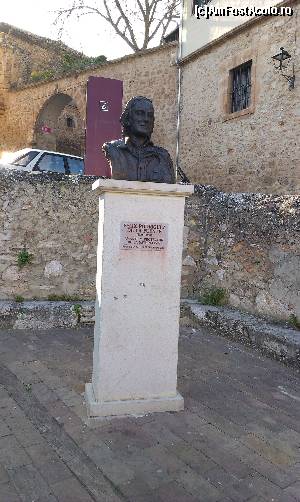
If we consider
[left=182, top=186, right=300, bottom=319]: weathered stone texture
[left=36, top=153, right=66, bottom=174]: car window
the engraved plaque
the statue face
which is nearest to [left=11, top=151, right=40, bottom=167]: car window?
[left=36, top=153, right=66, bottom=174]: car window

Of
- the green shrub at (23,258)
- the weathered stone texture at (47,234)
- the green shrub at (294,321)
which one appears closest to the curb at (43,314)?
the weathered stone texture at (47,234)

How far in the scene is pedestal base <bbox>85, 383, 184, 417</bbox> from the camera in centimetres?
277

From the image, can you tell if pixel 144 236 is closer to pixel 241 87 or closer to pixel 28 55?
pixel 241 87

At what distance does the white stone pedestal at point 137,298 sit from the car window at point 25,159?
18.0 feet

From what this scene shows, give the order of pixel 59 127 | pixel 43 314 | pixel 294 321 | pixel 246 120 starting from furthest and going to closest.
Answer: pixel 59 127, pixel 246 120, pixel 43 314, pixel 294 321

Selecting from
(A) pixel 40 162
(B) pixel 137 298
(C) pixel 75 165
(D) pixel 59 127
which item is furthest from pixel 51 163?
(D) pixel 59 127

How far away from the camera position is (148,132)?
2.95 m

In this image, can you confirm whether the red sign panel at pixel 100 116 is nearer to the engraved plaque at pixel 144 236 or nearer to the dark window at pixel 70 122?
the dark window at pixel 70 122

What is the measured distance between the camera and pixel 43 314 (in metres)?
4.89

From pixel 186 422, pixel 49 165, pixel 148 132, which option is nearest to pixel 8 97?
pixel 49 165

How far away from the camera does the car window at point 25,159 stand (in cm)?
772

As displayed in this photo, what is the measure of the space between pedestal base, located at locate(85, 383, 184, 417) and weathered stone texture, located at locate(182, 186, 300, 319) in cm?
202

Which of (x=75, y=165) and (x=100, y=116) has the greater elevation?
(x=100, y=116)

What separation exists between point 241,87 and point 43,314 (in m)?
7.42
